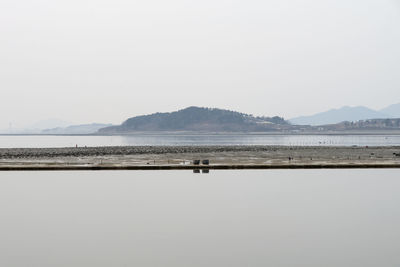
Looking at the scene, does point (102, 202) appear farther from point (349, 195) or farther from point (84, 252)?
point (349, 195)

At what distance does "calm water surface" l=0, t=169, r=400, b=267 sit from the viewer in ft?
38.4

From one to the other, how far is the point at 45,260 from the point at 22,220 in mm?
4982

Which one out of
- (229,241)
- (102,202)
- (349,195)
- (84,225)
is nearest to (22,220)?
(84,225)

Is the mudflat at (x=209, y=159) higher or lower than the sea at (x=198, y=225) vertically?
higher

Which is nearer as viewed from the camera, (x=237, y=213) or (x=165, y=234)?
(x=165, y=234)

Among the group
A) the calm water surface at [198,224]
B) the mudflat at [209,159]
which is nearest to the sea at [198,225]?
the calm water surface at [198,224]

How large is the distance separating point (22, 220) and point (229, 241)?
25.6ft

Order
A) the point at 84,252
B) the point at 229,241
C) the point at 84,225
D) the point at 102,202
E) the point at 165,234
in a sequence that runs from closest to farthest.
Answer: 1. the point at 84,252
2. the point at 229,241
3. the point at 165,234
4. the point at 84,225
5. the point at 102,202

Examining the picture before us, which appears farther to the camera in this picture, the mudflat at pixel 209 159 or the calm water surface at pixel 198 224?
the mudflat at pixel 209 159

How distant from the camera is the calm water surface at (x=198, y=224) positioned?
38.4 feet

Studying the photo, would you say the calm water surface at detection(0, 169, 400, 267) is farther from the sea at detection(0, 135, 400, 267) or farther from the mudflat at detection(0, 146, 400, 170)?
the mudflat at detection(0, 146, 400, 170)

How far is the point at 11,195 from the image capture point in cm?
2134

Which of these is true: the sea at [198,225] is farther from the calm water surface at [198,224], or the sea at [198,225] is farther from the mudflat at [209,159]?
the mudflat at [209,159]

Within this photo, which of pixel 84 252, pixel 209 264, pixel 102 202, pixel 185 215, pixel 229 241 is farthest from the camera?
pixel 102 202
